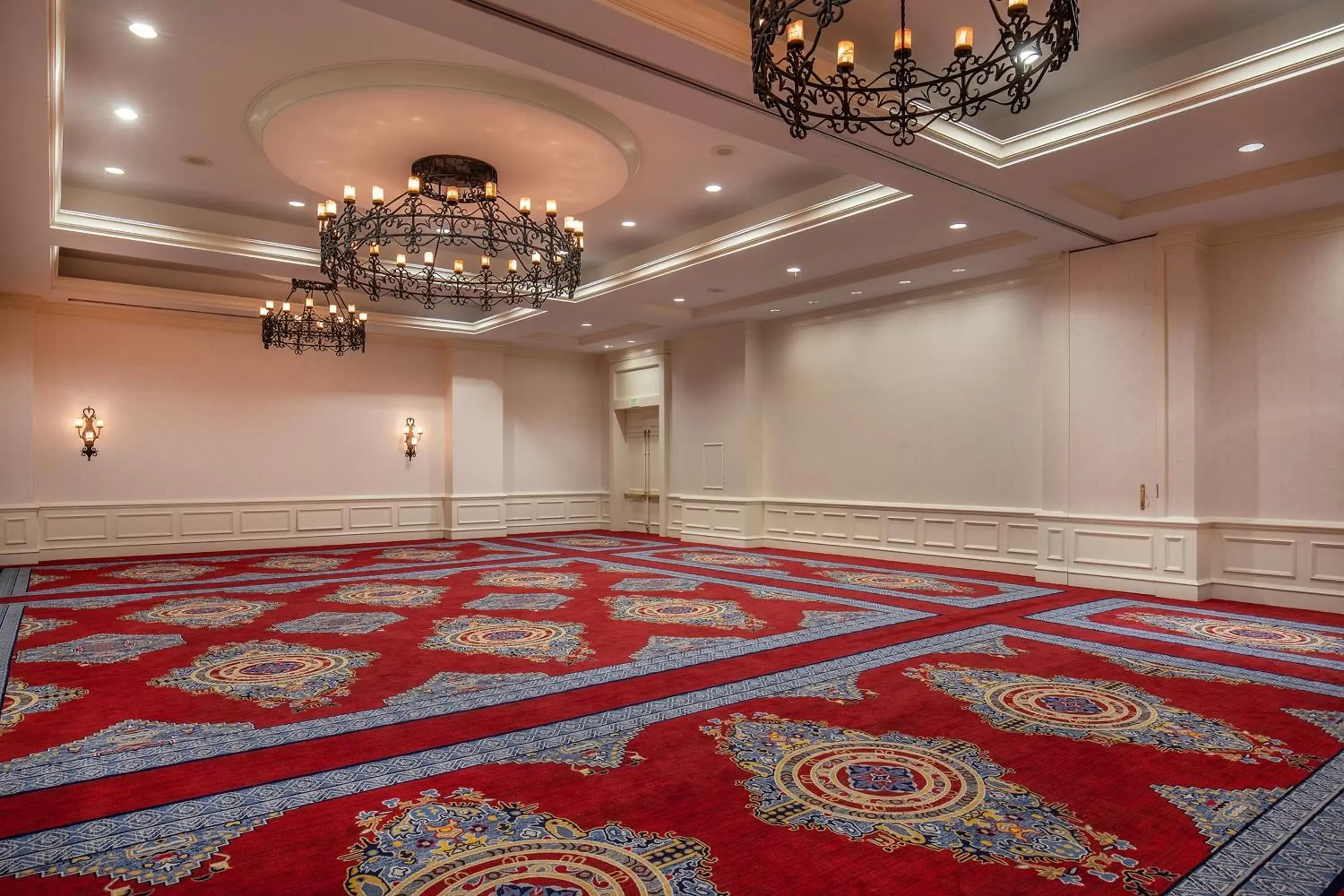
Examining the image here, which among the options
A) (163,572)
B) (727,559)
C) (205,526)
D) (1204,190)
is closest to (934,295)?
(1204,190)

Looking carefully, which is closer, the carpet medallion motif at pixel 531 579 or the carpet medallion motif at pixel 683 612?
the carpet medallion motif at pixel 683 612

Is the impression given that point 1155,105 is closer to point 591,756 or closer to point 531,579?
point 591,756

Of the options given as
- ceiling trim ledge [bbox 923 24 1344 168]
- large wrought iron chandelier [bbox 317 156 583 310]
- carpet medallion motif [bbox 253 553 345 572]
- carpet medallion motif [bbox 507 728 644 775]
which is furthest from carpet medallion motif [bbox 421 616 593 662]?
ceiling trim ledge [bbox 923 24 1344 168]

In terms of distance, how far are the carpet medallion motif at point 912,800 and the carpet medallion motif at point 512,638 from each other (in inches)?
74.1

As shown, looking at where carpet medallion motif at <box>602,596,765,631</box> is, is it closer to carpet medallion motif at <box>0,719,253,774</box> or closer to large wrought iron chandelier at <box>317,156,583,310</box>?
large wrought iron chandelier at <box>317,156,583,310</box>

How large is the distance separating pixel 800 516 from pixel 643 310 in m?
4.04

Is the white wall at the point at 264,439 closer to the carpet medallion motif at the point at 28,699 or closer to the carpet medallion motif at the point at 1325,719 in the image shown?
the carpet medallion motif at the point at 28,699

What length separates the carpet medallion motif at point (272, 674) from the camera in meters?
4.57

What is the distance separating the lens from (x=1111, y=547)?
841 centimetres

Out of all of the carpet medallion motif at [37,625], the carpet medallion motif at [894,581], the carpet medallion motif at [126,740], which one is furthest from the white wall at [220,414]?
the carpet medallion motif at [126,740]

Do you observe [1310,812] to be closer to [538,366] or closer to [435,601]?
[435,601]

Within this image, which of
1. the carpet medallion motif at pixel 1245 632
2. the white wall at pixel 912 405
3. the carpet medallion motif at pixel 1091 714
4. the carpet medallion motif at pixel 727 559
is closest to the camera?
the carpet medallion motif at pixel 1091 714

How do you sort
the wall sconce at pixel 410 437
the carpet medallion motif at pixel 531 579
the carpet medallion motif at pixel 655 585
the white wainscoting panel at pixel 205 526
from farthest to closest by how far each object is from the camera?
the wall sconce at pixel 410 437, the white wainscoting panel at pixel 205 526, the carpet medallion motif at pixel 531 579, the carpet medallion motif at pixel 655 585

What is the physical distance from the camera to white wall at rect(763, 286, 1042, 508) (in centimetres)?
972
